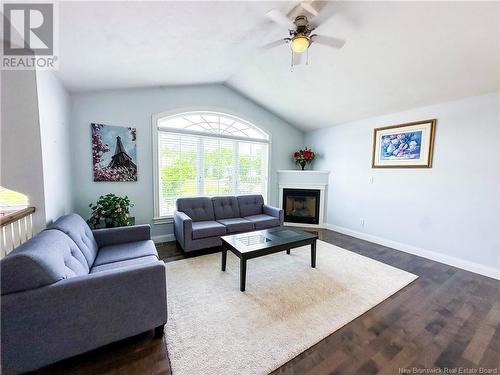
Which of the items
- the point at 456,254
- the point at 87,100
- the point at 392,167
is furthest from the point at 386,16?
→ the point at 87,100

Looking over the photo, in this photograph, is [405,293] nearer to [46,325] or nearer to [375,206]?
[375,206]

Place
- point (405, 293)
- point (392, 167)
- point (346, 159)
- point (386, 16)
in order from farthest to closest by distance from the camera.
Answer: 1. point (346, 159)
2. point (392, 167)
3. point (405, 293)
4. point (386, 16)

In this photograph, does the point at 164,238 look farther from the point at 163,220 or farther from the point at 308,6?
the point at 308,6

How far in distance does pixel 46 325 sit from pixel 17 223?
3.73 ft

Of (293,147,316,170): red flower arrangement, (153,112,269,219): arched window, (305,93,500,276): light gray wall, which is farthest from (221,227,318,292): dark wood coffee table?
(293,147,316,170): red flower arrangement

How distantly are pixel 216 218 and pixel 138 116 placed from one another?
85.9 inches

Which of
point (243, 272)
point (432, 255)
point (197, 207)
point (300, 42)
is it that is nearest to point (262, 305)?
point (243, 272)

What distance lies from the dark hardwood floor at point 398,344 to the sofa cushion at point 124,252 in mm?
761

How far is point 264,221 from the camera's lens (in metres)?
3.75

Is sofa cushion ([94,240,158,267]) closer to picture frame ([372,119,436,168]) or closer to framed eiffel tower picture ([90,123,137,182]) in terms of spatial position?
framed eiffel tower picture ([90,123,137,182])

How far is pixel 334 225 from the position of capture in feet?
15.7

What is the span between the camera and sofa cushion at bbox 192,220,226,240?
3.13 meters

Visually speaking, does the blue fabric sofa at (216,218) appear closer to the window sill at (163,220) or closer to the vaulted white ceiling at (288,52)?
the window sill at (163,220)

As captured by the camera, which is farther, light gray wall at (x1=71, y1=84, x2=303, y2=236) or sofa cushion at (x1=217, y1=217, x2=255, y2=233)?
sofa cushion at (x1=217, y1=217, x2=255, y2=233)
